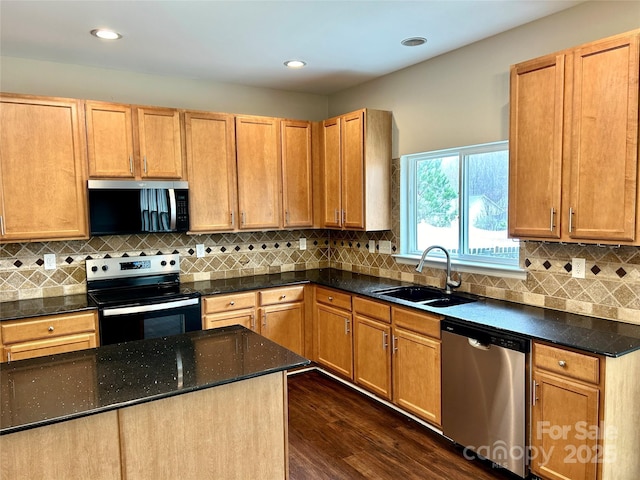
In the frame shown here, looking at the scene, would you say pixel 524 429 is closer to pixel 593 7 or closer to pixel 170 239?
pixel 593 7

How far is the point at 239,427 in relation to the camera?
1.84m

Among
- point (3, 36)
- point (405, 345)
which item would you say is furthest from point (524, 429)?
point (3, 36)

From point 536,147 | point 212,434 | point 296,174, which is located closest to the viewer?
point 212,434

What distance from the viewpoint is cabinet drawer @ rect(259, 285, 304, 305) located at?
3.93 meters

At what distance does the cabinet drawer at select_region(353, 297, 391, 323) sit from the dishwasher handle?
0.75 m

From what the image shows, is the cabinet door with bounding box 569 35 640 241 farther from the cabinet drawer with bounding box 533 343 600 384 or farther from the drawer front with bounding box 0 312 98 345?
the drawer front with bounding box 0 312 98 345

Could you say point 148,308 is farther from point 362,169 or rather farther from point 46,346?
point 362,169

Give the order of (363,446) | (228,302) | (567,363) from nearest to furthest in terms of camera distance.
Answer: (567,363), (363,446), (228,302)

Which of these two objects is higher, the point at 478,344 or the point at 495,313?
the point at 495,313

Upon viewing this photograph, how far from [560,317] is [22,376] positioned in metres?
2.70

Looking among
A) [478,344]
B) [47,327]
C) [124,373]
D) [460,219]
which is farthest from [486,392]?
Result: [47,327]

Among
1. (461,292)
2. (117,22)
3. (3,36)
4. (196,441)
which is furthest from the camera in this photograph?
(461,292)

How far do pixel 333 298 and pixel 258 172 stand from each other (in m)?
1.31

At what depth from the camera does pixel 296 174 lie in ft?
14.1
